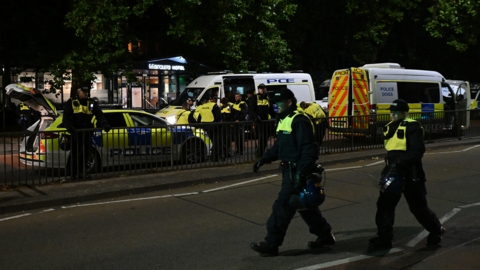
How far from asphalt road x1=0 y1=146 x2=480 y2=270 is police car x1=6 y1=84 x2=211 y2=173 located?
1484 millimetres

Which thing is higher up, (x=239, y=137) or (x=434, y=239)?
(x=239, y=137)

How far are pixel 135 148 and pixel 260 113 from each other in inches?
138

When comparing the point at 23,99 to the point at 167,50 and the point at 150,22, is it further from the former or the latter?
the point at 167,50

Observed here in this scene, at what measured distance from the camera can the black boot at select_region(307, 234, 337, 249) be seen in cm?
555

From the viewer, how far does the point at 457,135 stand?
1762 cm

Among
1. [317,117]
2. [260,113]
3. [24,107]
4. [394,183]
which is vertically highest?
[24,107]

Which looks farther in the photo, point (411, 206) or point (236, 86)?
point (236, 86)

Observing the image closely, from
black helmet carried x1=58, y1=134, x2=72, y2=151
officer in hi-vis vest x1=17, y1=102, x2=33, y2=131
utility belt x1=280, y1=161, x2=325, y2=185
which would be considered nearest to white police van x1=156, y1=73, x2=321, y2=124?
officer in hi-vis vest x1=17, y1=102, x2=33, y2=131

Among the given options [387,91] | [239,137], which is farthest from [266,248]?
[387,91]

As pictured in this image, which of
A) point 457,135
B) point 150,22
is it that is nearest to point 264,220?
point 457,135

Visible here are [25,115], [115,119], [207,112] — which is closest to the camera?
[115,119]

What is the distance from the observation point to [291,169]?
17.1 feet

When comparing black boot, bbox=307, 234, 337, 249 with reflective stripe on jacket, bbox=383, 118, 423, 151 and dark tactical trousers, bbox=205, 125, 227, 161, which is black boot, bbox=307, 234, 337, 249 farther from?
dark tactical trousers, bbox=205, 125, 227, 161

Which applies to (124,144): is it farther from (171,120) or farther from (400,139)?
(171,120)
